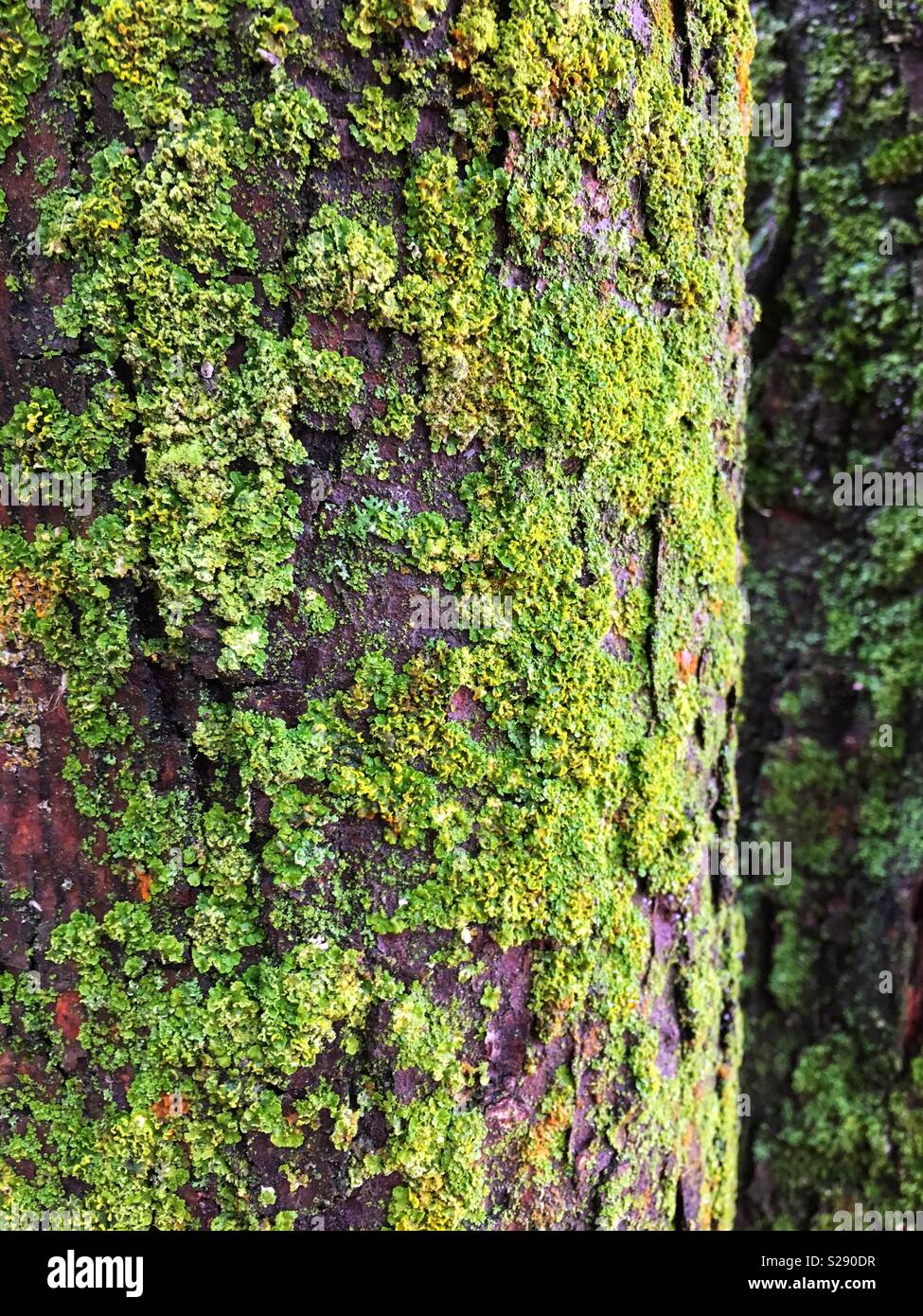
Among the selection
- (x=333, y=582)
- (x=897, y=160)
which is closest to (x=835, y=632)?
(x=897, y=160)

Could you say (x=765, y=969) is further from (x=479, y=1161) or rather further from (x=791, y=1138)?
(x=479, y=1161)

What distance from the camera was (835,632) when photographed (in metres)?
2.44

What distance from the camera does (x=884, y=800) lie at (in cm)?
239

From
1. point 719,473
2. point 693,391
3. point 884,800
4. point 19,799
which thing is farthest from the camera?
point 884,800

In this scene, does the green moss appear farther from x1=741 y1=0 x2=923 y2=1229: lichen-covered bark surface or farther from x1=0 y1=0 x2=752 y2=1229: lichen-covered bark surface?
x1=0 y1=0 x2=752 y2=1229: lichen-covered bark surface

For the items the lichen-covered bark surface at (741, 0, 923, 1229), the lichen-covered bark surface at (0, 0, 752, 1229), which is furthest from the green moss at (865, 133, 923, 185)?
the lichen-covered bark surface at (0, 0, 752, 1229)

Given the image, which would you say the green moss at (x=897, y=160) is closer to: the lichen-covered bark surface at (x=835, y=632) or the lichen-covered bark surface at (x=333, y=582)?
the lichen-covered bark surface at (x=835, y=632)

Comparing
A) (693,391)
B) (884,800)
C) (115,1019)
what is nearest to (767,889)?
(884,800)

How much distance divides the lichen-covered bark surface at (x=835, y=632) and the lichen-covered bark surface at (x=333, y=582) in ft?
3.64

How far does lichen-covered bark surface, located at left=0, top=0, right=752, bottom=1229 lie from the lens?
1.12m

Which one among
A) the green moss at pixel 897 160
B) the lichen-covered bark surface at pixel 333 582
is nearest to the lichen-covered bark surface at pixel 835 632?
the green moss at pixel 897 160

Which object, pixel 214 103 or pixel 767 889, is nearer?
pixel 214 103

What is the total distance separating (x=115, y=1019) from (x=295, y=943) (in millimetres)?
297
